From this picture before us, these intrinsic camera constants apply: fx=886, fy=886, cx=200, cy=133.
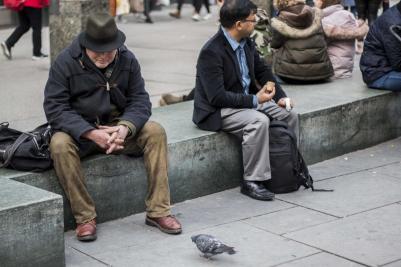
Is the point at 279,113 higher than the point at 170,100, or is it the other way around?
the point at 279,113

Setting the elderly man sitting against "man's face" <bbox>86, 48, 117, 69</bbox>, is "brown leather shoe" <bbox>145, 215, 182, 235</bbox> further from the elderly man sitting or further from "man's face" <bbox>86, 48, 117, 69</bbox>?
"man's face" <bbox>86, 48, 117, 69</bbox>

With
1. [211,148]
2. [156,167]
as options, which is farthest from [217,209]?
[156,167]

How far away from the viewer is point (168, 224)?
555cm

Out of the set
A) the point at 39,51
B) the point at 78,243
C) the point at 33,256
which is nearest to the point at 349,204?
the point at 78,243

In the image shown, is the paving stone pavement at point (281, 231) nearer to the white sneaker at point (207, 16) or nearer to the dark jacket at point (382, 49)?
the dark jacket at point (382, 49)

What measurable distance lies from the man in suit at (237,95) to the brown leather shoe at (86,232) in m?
1.40

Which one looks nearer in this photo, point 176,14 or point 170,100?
point 170,100

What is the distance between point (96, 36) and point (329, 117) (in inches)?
101

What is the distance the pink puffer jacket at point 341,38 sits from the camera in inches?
341

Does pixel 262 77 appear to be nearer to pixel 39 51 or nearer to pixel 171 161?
pixel 171 161

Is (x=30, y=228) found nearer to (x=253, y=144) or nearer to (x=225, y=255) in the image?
(x=225, y=255)

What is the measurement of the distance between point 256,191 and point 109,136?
1.37 metres

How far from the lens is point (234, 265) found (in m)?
5.02

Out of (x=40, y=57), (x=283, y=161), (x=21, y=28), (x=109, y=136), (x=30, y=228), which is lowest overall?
(x=40, y=57)
